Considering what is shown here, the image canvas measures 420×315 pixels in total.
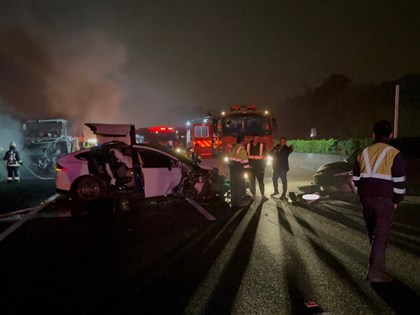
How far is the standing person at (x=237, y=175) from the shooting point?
9305 millimetres

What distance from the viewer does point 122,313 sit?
384 cm

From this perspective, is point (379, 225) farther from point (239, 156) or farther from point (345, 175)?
point (345, 175)

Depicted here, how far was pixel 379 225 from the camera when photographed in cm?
443

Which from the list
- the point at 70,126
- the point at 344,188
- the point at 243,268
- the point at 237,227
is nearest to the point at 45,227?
the point at 237,227

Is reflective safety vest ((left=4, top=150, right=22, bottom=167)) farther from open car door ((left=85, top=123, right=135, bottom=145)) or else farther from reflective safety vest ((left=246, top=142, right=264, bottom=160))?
reflective safety vest ((left=246, top=142, right=264, bottom=160))

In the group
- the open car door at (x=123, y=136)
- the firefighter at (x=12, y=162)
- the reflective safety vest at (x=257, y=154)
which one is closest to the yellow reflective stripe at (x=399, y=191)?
the open car door at (x=123, y=136)

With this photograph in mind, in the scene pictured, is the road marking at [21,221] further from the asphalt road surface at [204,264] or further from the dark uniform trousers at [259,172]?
the dark uniform trousers at [259,172]

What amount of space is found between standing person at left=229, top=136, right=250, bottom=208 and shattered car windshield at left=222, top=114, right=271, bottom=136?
17.4ft

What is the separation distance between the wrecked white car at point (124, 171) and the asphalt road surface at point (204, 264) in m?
0.75

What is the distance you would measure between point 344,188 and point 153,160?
4540 millimetres

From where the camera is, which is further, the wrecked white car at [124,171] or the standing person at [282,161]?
the standing person at [282,161]

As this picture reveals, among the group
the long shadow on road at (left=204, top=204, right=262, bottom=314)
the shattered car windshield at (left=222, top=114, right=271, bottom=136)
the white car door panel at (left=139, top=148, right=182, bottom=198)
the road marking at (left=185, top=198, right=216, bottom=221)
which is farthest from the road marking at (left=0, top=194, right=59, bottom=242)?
the shattered car windshield at (left=222, top=114, right=271, bottom=136)

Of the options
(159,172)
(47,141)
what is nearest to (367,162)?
(159,172)

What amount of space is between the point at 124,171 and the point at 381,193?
5998 millimetres
